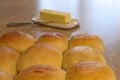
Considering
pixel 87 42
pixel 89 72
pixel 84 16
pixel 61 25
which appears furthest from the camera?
pixel 84 16

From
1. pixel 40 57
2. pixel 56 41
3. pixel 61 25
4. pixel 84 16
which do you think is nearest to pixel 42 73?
pixel 40 57

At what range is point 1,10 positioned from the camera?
1.41 m

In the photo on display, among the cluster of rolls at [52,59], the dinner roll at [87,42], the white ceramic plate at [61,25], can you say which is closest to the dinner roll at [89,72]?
the cluster of rolls at [52,59]

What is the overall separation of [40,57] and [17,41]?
0.14 meters

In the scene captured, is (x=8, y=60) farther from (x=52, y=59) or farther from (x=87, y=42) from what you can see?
(x=87, y=42)

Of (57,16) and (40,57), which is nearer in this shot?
(40,57)

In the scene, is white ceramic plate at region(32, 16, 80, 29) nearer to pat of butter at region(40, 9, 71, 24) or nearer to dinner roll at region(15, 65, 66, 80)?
pat of butter at region(40, 9, 71, 24)

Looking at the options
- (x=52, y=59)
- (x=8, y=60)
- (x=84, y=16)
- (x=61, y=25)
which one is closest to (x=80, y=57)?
(x=52, y=59)

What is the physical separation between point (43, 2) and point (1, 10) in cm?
27

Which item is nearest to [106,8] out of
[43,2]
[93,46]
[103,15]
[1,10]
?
[103,15]

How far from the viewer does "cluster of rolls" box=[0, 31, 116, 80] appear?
1.78 ft

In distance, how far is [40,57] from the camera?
0.62 m

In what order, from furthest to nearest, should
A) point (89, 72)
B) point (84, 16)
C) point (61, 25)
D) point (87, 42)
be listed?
point (84, 16) → point (61, 25) → point (87, 42) → point (89, 72)

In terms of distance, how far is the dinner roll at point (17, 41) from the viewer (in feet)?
2.38
